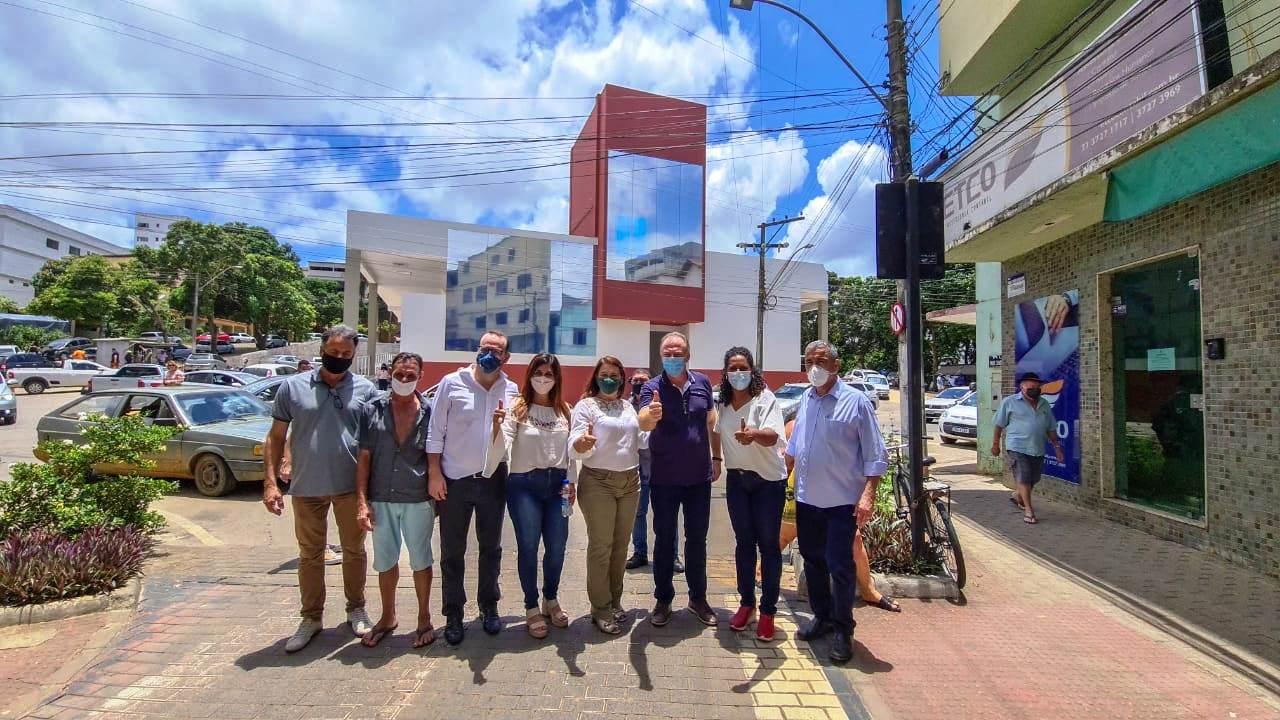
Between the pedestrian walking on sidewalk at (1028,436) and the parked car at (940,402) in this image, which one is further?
the parked car at (940,402)

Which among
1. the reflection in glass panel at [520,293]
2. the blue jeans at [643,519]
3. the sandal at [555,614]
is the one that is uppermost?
the reflection in glass panel at [520,293]

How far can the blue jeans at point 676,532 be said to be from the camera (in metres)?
3.81

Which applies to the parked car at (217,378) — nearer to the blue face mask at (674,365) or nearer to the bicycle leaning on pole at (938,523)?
the blue face mask at (674,365)

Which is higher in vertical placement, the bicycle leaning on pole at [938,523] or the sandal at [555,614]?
the bicycle leaning on pole at [938,523]

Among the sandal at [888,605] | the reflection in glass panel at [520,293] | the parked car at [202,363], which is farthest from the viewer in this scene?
the parked car at [202,363]

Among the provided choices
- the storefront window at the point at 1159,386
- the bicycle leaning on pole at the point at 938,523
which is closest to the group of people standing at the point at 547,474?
the bicycle leaning on pole at the point at 938,523

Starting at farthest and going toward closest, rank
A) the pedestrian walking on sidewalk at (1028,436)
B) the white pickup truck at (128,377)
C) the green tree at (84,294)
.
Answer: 1. the green tree at (84,294)
2. the white pickup truck at (128,377)
3. the pedestrian walking on sidewalk at (1028,436)

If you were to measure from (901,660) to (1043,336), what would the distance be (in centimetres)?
661

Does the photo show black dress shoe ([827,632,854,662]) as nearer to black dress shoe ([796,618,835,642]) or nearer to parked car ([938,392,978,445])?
black dress shoe ([796,618,835,642])

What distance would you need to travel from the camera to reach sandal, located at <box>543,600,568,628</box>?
12.3 feet

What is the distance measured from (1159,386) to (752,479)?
5.67 meters

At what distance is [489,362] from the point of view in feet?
11.8

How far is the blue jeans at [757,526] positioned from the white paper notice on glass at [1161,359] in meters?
5.31

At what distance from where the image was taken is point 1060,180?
636 cm
